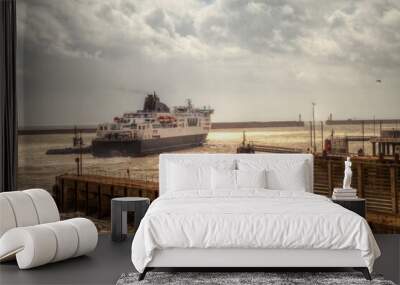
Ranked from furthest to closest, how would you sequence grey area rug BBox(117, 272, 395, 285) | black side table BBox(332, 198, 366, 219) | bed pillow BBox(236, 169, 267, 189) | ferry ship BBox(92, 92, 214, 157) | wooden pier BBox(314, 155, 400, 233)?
ferry ship BBox(92, 92, 214, 157)
wooden pier BBox(314, 155, 400, 233)
bed pillow BBox(236, 169, 267, 189)
black side table BBox(332, 198, 366, 219)
grey area rug BBox(117, 272, 395, 285)

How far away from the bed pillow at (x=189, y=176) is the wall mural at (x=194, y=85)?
106cm

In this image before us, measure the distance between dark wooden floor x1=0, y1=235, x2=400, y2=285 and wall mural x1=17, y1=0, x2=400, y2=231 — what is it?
190 centimetres

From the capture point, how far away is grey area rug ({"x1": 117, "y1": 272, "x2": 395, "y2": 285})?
5137 millimetres

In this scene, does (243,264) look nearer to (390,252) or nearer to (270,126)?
(390,252)

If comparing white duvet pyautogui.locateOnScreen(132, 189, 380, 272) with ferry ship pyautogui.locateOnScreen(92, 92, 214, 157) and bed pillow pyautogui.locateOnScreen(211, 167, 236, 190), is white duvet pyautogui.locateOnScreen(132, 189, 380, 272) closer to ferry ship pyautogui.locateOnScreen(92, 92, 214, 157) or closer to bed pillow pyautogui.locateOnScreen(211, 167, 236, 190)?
bed pillow pyautogui.locateOnScreen(211, 167, 236, 190)

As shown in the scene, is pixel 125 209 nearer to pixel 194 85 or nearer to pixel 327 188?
pixel 194 85

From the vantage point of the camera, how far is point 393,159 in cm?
813

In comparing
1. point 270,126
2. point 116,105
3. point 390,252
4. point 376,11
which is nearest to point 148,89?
point 116,105

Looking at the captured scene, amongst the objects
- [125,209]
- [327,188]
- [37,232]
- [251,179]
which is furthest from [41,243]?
[327,188]

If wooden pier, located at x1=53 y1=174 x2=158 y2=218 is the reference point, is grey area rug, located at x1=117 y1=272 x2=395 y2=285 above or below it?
below

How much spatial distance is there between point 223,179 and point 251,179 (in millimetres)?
297

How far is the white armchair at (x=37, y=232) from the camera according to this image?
5.64 m

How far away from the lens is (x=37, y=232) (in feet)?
18.6

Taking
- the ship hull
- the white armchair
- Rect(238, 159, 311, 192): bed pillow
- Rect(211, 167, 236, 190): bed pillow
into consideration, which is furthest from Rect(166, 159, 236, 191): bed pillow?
the white armchair
